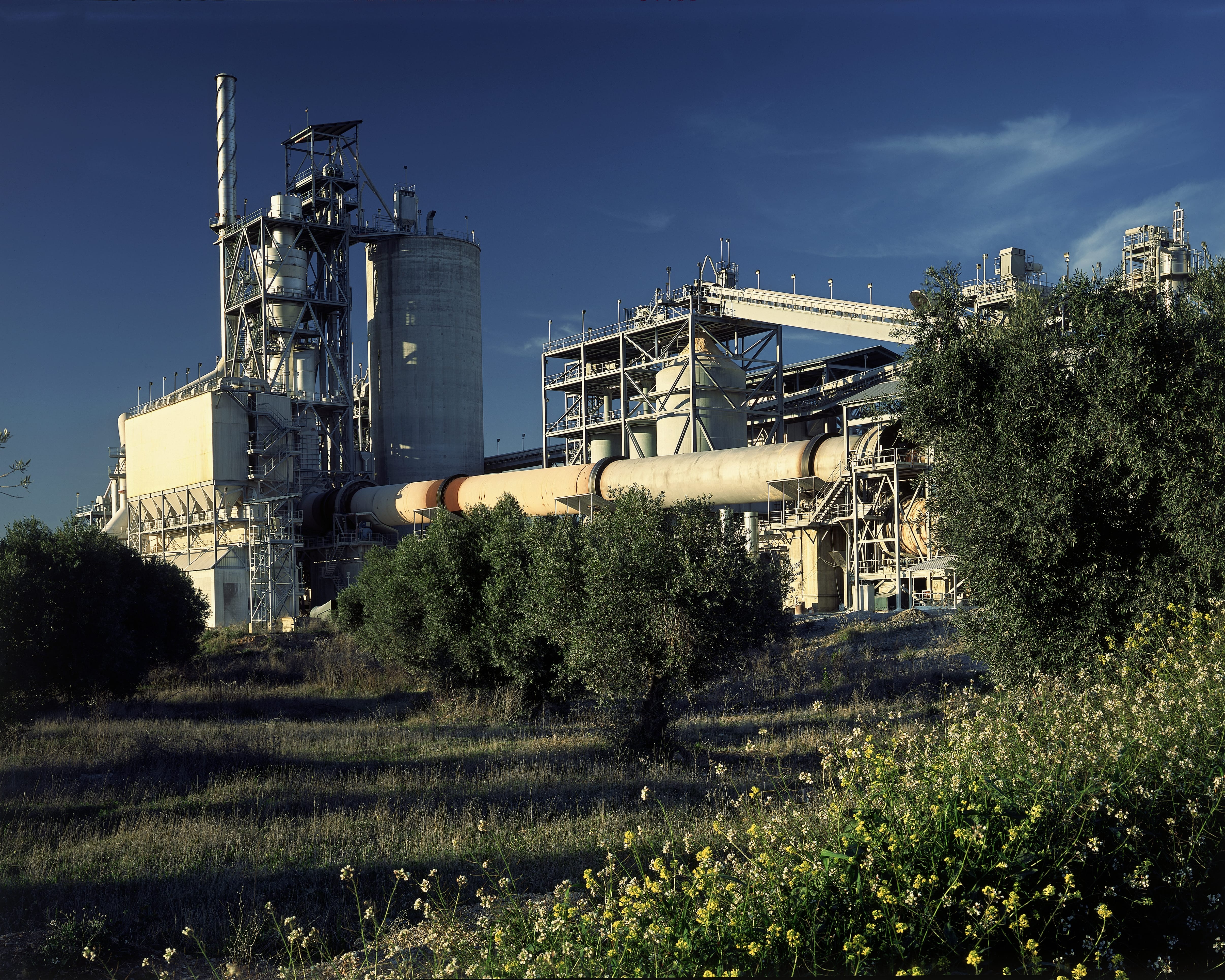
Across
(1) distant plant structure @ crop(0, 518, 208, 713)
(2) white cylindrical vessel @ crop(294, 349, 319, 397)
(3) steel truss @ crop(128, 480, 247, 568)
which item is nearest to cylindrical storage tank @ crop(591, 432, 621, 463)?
(2) white cylindrical vessel @ crop(294, 349, 319, 397)

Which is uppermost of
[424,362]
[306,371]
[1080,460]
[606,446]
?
[424,362]

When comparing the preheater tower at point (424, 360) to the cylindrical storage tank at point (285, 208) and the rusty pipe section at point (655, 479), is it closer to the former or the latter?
the cylindrical storage tank at point (285, 208)

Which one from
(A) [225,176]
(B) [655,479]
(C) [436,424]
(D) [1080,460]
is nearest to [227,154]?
(A) [225,176]

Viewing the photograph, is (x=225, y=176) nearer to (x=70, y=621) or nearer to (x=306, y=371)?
(x=306, y=371)

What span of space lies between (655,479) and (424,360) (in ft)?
96.9

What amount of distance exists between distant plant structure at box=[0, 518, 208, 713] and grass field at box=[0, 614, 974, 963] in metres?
1.02

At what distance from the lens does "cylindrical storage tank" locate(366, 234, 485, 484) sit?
60531mm

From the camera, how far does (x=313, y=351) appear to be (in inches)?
2322

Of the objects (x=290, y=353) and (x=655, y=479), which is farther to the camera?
(x=290, y=353)

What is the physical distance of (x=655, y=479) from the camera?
36.2 metres

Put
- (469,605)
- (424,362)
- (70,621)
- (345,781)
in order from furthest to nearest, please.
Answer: (424,362)
(469,605)
(70,621)
(345,781)

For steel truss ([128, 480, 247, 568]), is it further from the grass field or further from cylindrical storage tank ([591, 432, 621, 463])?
cylindrical storage tank ([591, 432, 621, 463])

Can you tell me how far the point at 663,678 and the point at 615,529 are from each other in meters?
3.07

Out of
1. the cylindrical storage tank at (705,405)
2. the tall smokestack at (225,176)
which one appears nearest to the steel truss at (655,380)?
the cylindrical storage tank at (705,405)
